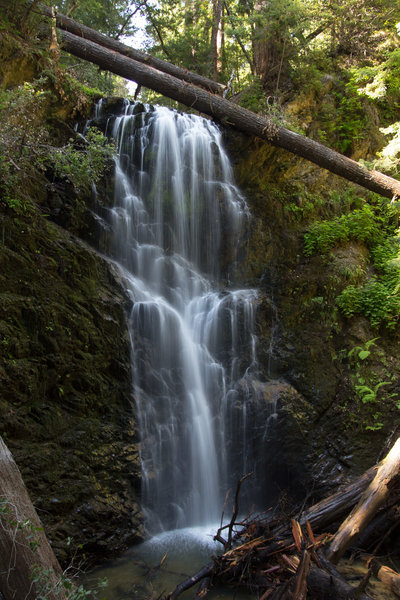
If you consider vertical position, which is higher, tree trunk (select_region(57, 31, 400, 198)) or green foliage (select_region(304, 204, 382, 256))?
tree trunk (select_region(57, 31, 400, 198))

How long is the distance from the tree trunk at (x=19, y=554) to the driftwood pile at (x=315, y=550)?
5.05ft

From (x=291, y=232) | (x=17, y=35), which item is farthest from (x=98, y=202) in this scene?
(x=291, y=232)

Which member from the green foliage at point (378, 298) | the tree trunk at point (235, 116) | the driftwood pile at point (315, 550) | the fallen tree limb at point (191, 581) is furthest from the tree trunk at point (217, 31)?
the fallen tree limb at point (191, 581)

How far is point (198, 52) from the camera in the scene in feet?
53.1

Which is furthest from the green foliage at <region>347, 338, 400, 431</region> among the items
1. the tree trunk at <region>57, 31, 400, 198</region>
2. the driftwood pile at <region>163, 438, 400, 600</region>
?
the tree trunk at <region>57, 31, 400, 198</region>

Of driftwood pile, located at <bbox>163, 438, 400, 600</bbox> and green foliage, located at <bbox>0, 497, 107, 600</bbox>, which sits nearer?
green foliage, located at <bbox>0, 497, 107, 600</bbox>

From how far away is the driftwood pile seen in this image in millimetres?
3799

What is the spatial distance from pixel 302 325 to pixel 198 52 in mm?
13188

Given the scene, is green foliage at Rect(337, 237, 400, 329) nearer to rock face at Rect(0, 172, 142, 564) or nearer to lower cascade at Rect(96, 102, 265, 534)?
lower cascade at Rect(96, 102, 265, 534)

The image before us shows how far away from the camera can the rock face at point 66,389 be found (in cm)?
503

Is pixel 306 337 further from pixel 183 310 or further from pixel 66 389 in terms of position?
pixel 66 389

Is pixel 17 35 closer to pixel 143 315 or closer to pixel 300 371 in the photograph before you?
pixel 143 315

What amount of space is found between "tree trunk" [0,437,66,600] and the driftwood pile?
5.05 feet

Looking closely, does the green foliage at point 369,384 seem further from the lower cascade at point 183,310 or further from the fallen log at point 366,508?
the fallen log at point 366,508
